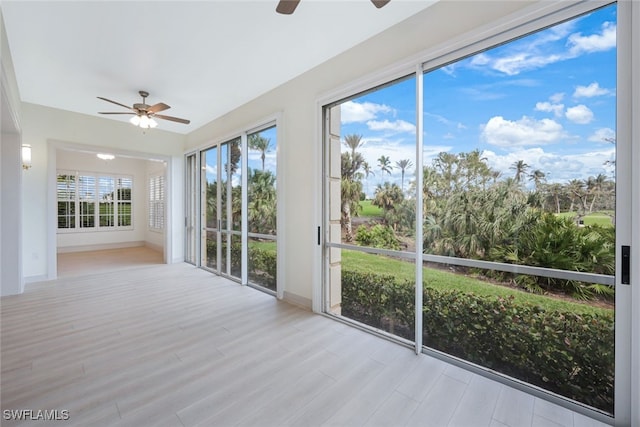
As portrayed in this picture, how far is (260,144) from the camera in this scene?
14.1 feet

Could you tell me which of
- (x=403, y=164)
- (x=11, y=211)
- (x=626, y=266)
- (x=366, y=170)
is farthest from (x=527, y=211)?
(x=11, y=211)

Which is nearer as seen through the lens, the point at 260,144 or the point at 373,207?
the point at 373,207

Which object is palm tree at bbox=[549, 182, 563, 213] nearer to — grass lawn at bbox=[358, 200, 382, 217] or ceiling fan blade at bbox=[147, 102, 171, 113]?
grass lawn at bbox=[358, 200, 382, 217]

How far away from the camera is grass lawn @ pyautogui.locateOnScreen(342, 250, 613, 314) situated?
1.85 meters

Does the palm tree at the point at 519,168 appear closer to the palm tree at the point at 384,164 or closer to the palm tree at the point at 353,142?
the palm tree at the point at 384,164

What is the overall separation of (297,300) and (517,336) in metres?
2.38

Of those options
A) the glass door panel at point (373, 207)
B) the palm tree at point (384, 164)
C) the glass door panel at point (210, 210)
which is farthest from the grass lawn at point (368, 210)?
the glass door panel at point (210, 210)

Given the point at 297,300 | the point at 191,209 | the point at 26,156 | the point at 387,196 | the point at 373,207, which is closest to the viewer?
the point at 387,196

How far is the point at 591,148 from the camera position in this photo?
175cm

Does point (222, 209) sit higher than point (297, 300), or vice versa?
point (222, 209)

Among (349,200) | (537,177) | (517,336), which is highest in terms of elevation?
(537,177)

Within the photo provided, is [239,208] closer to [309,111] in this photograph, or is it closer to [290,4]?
[309,111]

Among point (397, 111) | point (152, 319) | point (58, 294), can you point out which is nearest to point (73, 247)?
point (58, 294)

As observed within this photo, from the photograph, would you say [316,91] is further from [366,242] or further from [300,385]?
[300,385]
